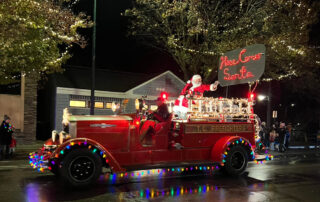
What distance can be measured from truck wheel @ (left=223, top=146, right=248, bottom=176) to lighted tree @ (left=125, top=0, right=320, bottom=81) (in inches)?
333

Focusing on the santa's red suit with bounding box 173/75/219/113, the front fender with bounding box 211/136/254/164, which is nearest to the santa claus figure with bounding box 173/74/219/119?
the santa's red suit with bounding box 173/75/219/113

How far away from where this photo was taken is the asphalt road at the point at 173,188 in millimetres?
6426

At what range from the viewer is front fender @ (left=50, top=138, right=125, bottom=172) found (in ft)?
22.2

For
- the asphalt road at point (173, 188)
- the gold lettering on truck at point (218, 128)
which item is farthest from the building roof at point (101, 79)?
the gold lettering on truck at point (218, 128)

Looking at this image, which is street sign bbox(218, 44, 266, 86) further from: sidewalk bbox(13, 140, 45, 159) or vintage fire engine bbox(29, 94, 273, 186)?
sidewalk bbox(13, 140, 45, 159)

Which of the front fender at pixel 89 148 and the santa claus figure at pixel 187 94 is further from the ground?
the santa claus figure at pixel 187 94

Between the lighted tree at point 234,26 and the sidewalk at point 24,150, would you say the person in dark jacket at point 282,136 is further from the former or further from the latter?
the sidewalk at point 24,150

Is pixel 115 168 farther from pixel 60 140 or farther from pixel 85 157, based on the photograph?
pixel 60 140

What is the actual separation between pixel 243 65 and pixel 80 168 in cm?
554

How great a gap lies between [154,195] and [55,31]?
808 cm

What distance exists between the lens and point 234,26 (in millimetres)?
17422

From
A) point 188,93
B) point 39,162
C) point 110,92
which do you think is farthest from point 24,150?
point 188,93

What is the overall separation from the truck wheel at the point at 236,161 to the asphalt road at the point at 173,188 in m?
0.27

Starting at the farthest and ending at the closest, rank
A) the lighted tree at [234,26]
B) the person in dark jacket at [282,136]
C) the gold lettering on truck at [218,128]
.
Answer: the person in dark jacket at [282,136]
the lighted tree at [234,26]
the gold lettering on truck at [218,128]
